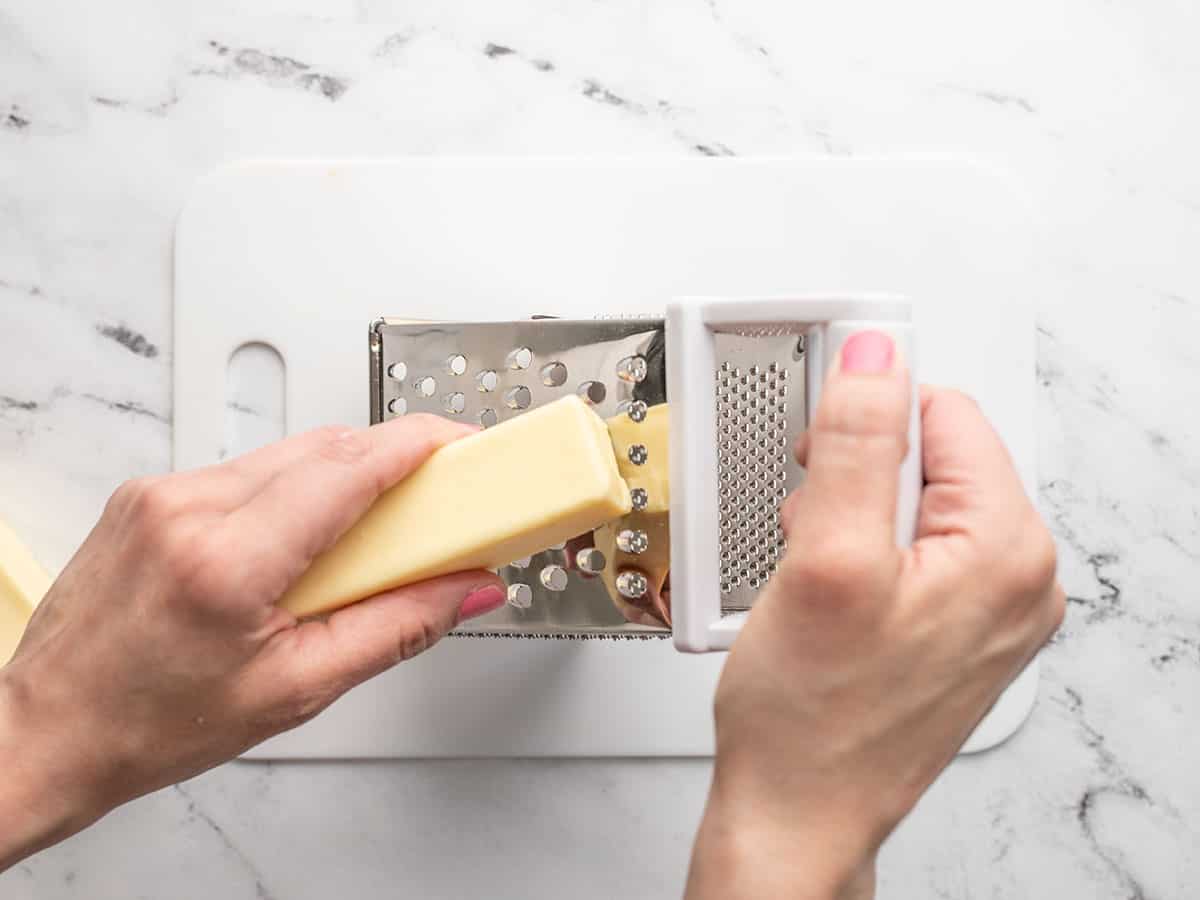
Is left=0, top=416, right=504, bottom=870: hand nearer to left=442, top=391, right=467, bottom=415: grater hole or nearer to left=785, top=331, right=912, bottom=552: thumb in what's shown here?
left=442, top=391, right=467, bottom=415: grater hole

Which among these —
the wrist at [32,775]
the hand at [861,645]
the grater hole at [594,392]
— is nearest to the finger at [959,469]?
the hand at [861,645]

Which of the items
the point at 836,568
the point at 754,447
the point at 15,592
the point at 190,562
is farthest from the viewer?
the point at 15,592

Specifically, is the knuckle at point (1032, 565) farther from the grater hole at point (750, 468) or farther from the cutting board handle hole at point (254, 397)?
the cutting board handle hole at point (254, 397)

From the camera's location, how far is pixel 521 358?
0.73 m

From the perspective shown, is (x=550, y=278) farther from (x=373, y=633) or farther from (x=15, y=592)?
(x=15, y=592)

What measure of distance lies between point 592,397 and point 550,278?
7.8 inches

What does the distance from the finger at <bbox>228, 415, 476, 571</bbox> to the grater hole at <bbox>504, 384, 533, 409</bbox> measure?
11 centimetres

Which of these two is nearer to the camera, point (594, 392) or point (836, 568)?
point (836, 568)

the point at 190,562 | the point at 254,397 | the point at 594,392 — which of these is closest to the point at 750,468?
the point at 594,392

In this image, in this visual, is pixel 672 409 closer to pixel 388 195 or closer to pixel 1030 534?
pixel 1030 534

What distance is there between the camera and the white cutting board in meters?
0.87

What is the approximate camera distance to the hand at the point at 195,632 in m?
0.59

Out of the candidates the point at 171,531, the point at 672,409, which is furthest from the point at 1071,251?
the point at 171,531

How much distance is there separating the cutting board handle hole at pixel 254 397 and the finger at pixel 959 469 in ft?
1.84
